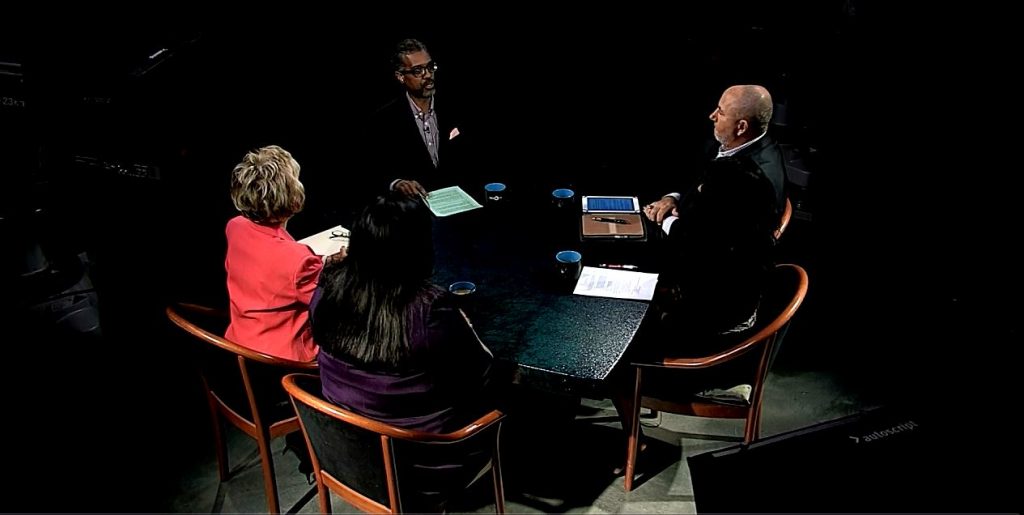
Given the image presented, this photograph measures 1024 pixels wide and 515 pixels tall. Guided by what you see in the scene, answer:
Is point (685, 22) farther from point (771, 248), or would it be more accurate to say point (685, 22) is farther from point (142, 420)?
point (142, 420)

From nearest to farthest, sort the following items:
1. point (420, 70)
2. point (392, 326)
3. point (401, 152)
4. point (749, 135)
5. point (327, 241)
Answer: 1. point (392, 326)
2. point (327, 241)
3. point (749, 135)
4. point (420, 70)
5. point (401, 152)

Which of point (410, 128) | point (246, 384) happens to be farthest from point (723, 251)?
point (410, 128)

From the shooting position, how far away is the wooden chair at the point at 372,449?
6.12ft

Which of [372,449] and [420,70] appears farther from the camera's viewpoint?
[420,70]

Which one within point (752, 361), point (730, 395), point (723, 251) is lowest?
point (730, 395)

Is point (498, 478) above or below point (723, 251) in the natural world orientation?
below

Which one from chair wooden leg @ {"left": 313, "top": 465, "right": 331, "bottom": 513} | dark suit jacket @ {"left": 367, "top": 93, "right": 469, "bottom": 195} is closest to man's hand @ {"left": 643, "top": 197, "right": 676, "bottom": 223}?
dark suit jacket @ {"left": 367, "top": 93, "right": 469, "bottom": 195}

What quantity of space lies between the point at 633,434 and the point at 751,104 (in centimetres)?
153

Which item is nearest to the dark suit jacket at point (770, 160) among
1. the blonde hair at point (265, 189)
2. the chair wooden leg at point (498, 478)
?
the chair wooden leg at point (498, 478)

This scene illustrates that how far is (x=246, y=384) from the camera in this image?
2240 millimetres

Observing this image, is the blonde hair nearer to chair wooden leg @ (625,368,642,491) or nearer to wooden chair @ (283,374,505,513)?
wooden chair @ (283,374,505,513)

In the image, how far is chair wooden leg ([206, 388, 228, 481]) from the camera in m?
2.57

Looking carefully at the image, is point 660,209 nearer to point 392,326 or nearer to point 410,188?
point 410,188

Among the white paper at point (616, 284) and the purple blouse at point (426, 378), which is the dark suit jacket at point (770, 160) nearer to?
the white paper at point (616, 284)
